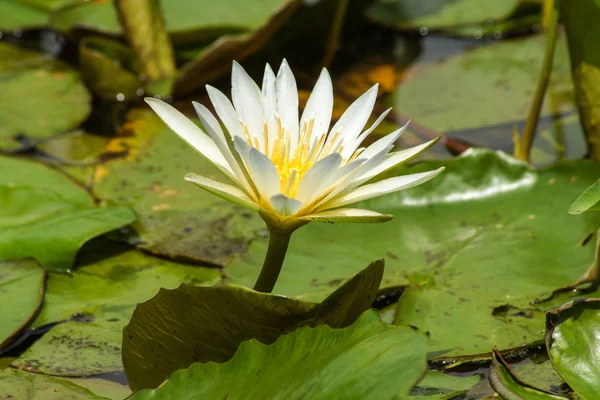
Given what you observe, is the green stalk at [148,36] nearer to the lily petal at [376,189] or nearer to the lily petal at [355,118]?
the lily petal at [355,118]

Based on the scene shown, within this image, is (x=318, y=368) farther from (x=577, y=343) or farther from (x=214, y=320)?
(x=577, y=343)

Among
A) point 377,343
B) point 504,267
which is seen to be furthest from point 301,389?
point 504,267

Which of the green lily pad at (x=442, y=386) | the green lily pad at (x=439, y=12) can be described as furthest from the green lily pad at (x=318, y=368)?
the green lily pad at (x=439, y=12)

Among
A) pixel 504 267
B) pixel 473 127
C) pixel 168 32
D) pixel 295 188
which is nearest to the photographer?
pixel 295 188

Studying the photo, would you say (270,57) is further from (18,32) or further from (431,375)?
(431,375)

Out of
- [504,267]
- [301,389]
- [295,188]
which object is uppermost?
[295,188]

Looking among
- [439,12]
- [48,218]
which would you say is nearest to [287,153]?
[48,218]

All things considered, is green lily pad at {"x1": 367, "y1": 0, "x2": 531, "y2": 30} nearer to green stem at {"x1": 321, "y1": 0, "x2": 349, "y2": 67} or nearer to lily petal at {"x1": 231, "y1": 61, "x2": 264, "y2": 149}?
green stem at {"x1": 321, "y1": 0, "x2": 349, "y2": 67}
